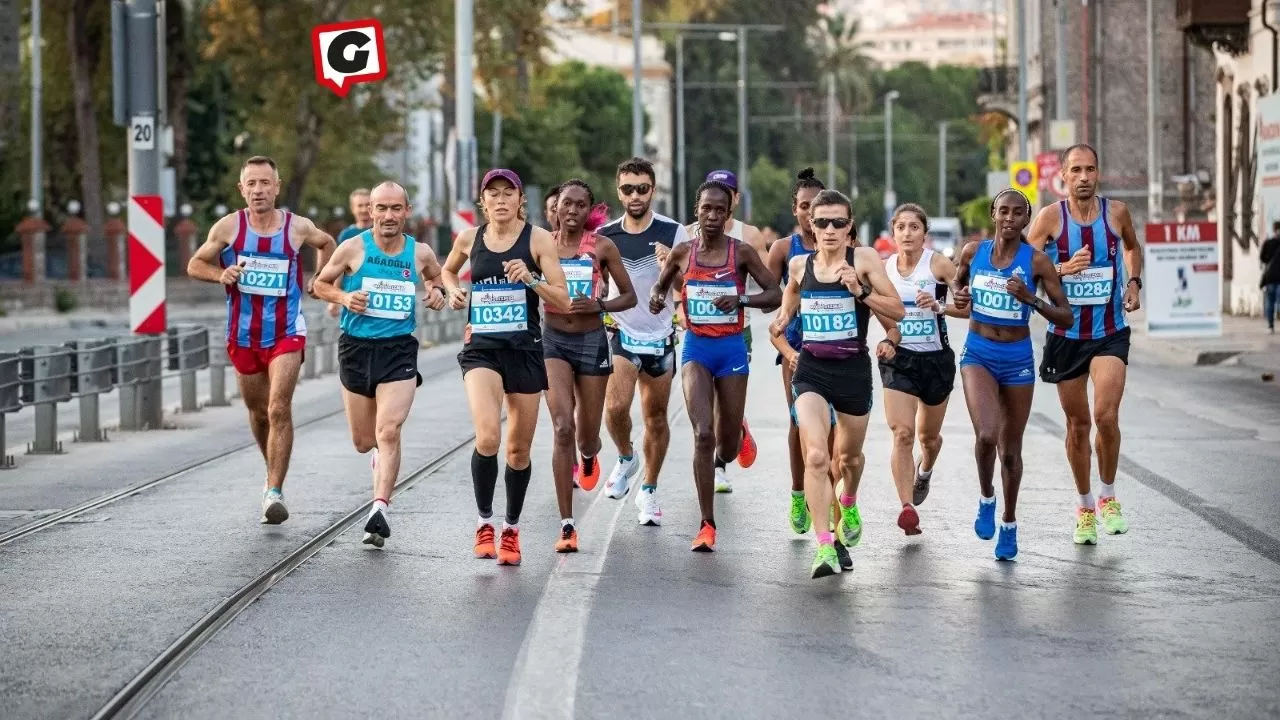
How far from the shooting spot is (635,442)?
16.8m

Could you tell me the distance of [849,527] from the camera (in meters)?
10.5

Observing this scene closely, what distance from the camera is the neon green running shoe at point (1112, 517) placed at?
11.4 metres

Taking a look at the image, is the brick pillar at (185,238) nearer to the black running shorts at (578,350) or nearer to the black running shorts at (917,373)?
the black running shorts at (578,350)

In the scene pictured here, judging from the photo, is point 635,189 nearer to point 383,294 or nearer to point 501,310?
point 383,294

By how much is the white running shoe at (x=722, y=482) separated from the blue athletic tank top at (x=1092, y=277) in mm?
2855

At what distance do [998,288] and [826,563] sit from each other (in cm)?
175

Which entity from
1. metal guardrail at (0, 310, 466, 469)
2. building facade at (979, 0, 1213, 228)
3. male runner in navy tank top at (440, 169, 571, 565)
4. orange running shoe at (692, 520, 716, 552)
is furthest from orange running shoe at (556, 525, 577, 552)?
building facade at (979, 0, 1213, 228)

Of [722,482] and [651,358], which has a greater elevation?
[651,358]

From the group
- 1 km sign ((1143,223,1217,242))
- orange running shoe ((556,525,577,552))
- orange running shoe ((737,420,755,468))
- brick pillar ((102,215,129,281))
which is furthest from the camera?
brick pillar ((102,215,129,281))

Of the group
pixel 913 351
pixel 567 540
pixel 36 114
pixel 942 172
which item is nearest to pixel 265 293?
pixel 567 540

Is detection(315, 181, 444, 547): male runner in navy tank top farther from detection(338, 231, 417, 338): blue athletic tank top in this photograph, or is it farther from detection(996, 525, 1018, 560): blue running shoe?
detection(996, 525, 1018, 560): blue running shoe

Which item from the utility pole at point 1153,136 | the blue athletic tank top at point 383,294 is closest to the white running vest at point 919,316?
the blue athletic tank top at point 383,294

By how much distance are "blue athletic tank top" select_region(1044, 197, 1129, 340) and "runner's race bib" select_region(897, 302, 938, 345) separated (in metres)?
0.58

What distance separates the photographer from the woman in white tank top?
444 inches
